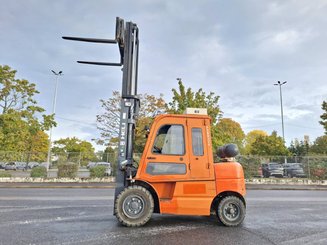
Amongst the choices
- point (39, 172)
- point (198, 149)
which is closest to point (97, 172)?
point (39, 172)

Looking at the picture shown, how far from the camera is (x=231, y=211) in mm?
5762

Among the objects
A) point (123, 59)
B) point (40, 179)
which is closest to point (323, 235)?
point (123, 59)

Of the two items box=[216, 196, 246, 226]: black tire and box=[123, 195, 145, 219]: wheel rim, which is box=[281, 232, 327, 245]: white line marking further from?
box=[123, 195, 145, 219]: wheel rim

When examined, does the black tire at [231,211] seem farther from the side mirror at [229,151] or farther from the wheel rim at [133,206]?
the wheel rim at [133,206]

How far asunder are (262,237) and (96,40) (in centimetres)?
572

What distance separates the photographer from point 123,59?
6.57 metres

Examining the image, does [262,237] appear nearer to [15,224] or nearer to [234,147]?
[234,147]

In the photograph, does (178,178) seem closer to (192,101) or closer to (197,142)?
(197,142)

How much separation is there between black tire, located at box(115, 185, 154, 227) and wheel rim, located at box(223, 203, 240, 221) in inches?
68.2

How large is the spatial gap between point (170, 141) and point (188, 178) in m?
0.95

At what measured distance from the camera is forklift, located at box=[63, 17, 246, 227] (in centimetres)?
555

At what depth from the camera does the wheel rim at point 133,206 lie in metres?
5.51

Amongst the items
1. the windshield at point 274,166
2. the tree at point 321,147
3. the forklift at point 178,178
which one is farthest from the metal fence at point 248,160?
the tree at point 321,147

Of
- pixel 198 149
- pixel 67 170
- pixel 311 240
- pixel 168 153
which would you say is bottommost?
pixel 311 240
